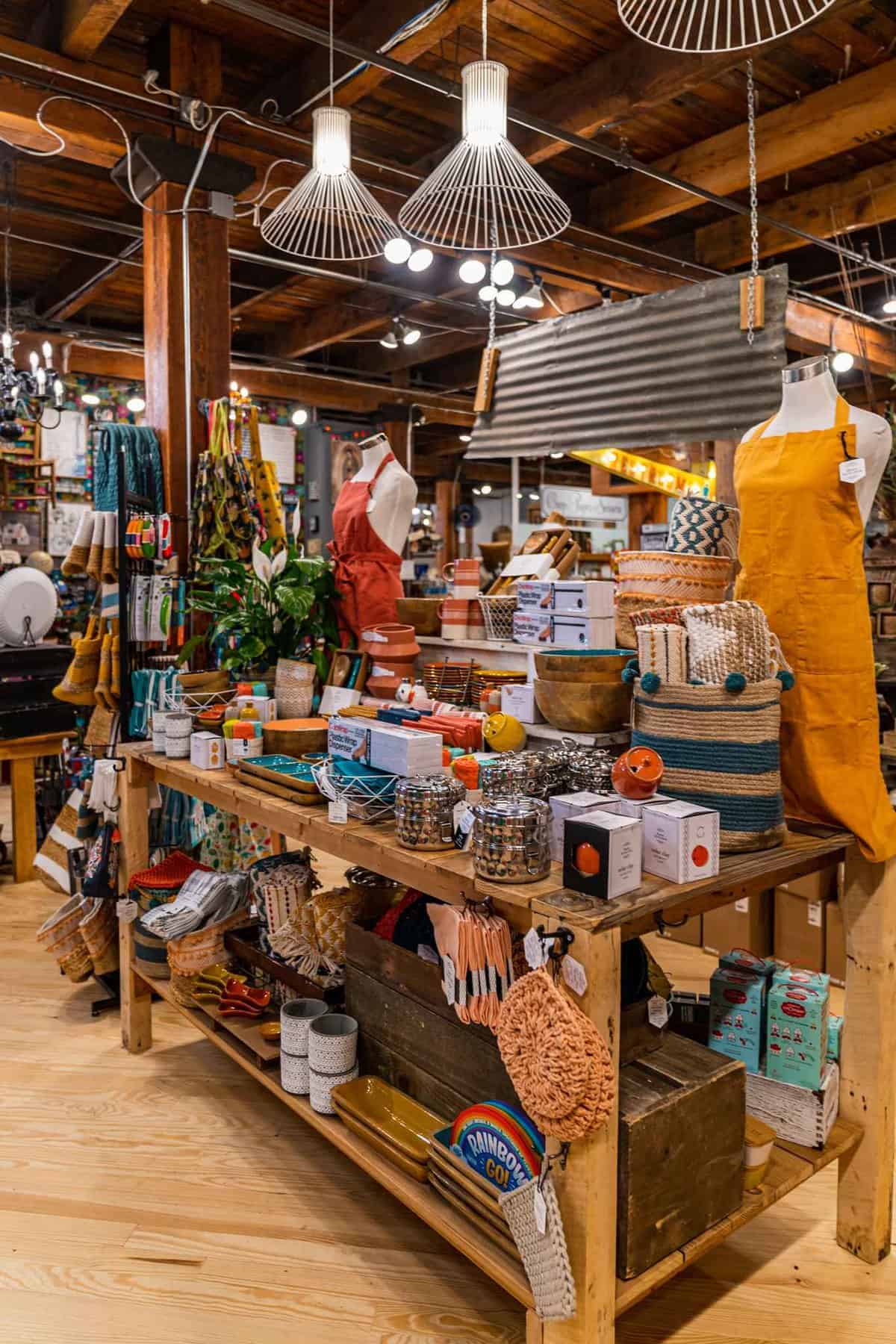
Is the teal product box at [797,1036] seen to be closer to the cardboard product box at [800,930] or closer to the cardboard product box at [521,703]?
the cardboard product box at [521,703]

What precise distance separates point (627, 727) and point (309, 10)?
318 cm

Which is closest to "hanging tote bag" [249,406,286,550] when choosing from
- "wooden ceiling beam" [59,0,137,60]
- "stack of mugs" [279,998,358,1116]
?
"wooden ceiling beam" [59,0,137,60]

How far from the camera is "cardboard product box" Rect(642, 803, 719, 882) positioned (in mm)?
1583

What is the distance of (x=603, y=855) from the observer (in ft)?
4.93

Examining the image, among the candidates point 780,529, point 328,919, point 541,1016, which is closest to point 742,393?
point 780,529

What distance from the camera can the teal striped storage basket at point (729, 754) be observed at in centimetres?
171

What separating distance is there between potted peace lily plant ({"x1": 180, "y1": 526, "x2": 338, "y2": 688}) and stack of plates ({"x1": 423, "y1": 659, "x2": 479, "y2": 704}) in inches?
14.4

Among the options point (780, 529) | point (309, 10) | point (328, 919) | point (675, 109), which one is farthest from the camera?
point (675, 109)

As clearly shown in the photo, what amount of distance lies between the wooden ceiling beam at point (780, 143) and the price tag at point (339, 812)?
3.82 meters

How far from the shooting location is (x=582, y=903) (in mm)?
1484

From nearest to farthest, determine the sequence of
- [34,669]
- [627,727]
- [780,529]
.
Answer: [780,529], [627,727], [34,669]

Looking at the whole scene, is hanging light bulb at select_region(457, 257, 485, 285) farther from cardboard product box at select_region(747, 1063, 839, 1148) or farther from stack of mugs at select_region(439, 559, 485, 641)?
cardboard product box at select_region(747, 1063, 839, 1148)

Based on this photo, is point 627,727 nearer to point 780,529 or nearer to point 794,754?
point 794,754

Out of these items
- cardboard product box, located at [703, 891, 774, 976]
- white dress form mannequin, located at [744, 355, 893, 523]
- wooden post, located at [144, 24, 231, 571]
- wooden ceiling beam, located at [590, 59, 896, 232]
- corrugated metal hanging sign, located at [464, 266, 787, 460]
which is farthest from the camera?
wooden ceiling beam, located at [590, 59, 896, 232]
